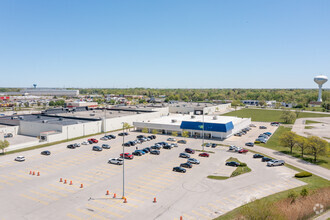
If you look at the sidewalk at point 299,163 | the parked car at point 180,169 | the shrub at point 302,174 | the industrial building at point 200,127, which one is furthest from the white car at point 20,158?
the sidewalk at point 299,163

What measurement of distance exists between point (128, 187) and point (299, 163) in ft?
106

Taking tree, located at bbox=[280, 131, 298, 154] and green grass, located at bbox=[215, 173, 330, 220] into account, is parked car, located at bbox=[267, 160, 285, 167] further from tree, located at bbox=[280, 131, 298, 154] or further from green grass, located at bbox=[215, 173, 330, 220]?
tree, located at bbox=[280, 131, 298, 154]

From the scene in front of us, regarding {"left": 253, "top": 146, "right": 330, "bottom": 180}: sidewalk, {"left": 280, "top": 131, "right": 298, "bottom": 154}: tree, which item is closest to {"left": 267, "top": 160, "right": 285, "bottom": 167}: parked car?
{"left": 253, "top": 146, "right": 330, "bottom": 180}: sidewalk

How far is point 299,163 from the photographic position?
43750mm

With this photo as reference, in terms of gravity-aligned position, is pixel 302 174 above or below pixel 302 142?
below

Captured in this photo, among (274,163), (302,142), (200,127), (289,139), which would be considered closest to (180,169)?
(274,163)

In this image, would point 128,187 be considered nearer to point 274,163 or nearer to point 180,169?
point 180,169

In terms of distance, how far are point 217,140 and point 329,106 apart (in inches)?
4814

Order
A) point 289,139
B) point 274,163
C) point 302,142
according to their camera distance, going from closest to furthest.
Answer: point 274,163 → point 302,142 → point 289,139

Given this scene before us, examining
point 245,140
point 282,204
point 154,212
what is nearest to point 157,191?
point 154,212

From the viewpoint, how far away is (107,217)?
81.5 feet

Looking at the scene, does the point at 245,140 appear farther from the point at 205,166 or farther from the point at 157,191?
the point at 157,191

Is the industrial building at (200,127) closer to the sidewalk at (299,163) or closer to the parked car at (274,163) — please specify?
the sidewalk at (299,163)

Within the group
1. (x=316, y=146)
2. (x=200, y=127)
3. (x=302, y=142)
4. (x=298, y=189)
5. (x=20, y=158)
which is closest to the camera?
(x=298, y=189)
